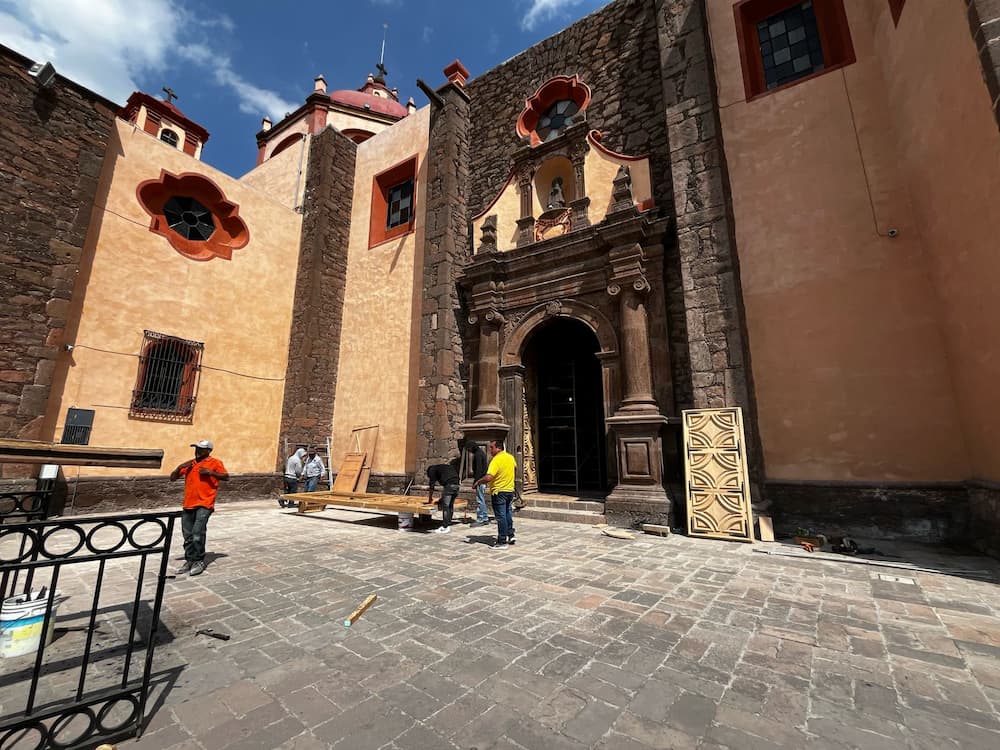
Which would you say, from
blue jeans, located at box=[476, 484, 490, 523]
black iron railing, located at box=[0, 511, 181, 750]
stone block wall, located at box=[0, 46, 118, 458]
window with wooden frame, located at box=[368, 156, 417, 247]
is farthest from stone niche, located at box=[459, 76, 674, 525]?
stone block wall, located at box=[0, 46, 118, 458]

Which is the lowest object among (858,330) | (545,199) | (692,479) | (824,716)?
(824,716)

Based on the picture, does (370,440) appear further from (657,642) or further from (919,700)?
(919,700)

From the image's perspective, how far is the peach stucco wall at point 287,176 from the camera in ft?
43.7

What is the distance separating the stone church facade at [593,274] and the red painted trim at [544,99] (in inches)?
3.1

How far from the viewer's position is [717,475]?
6.41 meters

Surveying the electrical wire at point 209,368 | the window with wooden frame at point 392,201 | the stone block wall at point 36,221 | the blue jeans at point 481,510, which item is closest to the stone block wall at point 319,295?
the electrical wire at point 209,368

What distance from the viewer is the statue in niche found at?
9586 mm

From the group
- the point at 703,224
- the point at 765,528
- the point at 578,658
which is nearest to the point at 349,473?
the point at 765,528

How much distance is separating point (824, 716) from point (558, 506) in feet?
19.6

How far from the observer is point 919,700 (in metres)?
2.13

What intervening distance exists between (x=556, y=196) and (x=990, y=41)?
6.57 metres

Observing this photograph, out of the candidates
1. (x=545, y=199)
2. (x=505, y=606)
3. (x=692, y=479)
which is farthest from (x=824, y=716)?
(x=545, y=199)

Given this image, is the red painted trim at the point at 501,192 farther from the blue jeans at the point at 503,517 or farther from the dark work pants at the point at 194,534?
the dark work pants at the point at 194,534

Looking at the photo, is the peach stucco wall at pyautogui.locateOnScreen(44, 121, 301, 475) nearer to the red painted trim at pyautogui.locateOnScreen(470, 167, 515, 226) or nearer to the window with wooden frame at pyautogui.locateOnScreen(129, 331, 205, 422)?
the window with wooden frame at pyautogui.locateOnScreen(129, 331, 205, 422)
